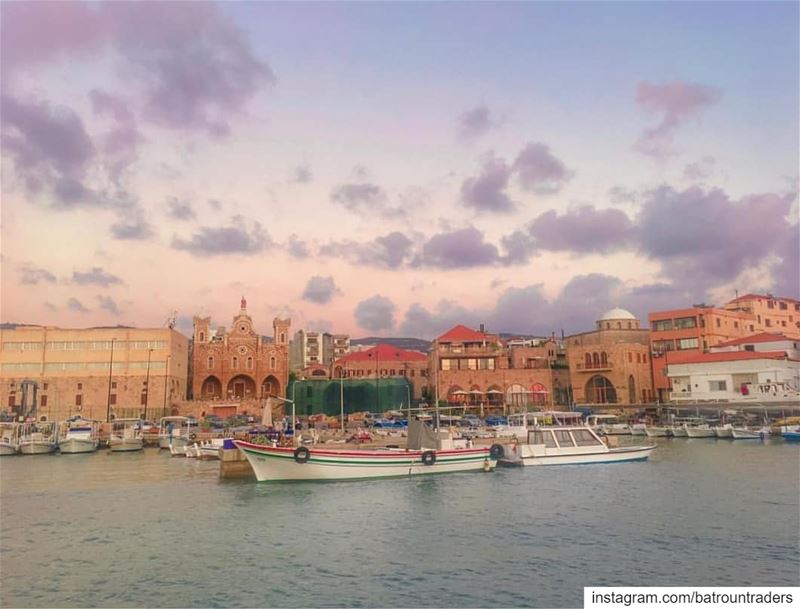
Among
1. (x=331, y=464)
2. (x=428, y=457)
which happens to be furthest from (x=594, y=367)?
(x=331, y=464)

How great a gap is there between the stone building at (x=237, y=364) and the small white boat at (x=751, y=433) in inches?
2216

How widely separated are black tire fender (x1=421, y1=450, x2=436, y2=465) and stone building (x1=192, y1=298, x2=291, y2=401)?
5774 cm

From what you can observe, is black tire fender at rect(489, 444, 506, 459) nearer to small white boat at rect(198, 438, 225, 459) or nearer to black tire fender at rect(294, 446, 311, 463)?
black tire fender at rect(294, 446, 311, 463)

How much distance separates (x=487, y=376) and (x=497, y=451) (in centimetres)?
4723

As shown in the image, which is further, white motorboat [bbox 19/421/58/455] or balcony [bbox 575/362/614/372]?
balcony [bbox 575/362/614/372]

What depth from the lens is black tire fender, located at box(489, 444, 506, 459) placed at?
38062 mm

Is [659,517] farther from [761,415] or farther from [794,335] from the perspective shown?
[794,335]

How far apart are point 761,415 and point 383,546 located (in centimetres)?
5838

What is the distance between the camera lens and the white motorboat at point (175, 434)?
54.0 meters

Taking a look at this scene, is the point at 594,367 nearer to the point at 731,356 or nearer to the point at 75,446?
the point at 731,356

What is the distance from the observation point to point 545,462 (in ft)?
129

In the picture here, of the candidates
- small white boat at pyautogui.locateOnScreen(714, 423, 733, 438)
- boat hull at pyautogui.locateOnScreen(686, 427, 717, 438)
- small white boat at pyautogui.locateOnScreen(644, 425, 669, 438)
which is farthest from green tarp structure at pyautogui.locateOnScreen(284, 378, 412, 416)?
small white boat at pyautogui.locateOnScreen(714, 423, 733, 438)

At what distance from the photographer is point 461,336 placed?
89.2 m

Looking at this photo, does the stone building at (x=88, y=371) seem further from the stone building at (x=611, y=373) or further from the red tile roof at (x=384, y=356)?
the stone building at (x=611, y=373)
